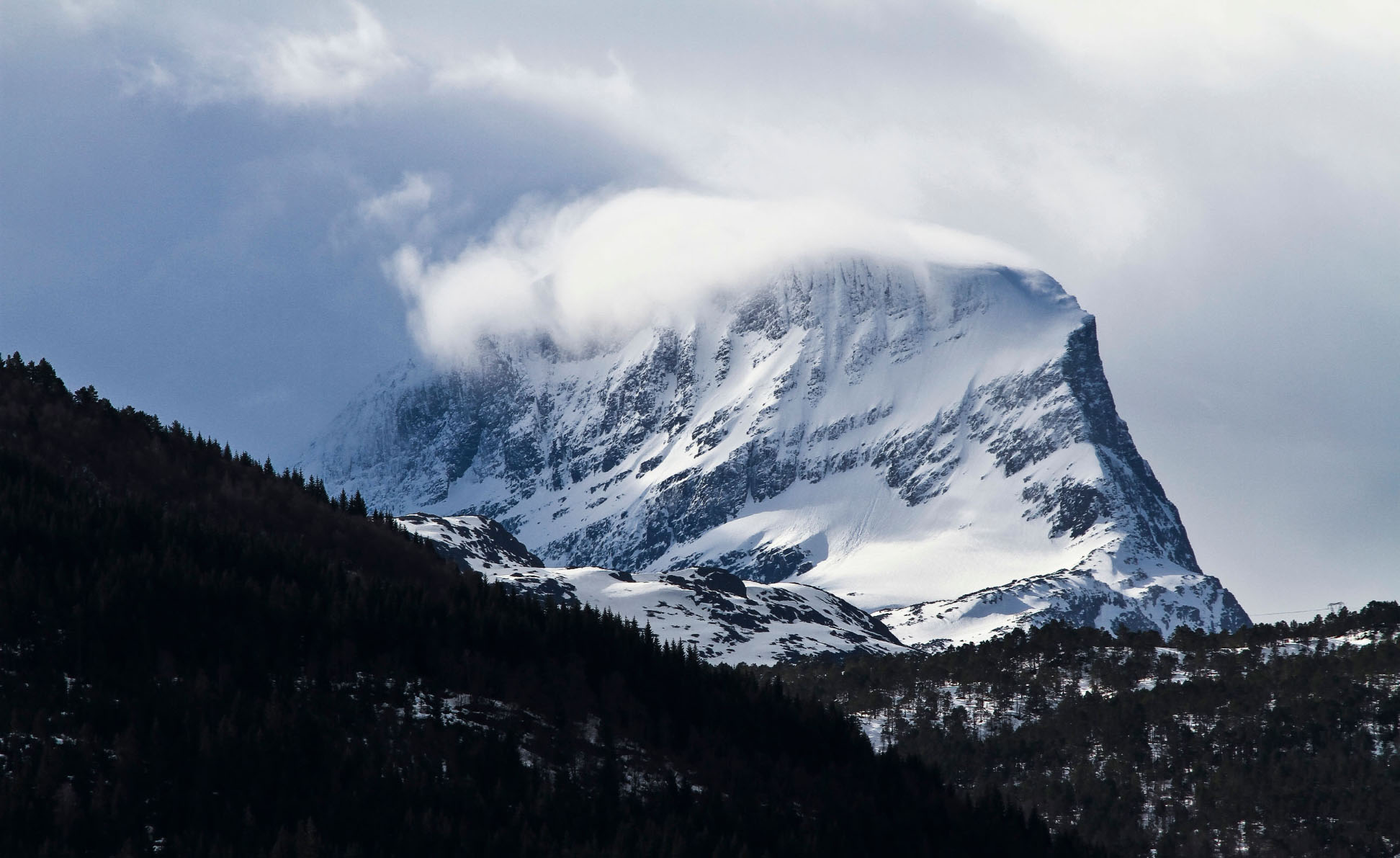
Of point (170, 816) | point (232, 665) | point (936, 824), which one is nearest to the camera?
point (170, 816)

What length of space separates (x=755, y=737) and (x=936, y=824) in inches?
843

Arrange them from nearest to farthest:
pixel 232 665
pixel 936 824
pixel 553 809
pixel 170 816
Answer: pixel 170 816, pixel 553 809, pixel 232 665, pixel 936 824

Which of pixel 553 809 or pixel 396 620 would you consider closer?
pixel 553 809

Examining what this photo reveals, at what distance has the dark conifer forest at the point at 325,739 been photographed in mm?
147250

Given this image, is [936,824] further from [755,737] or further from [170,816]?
[170,816]

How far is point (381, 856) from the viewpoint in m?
149

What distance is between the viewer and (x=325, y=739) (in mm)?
165875

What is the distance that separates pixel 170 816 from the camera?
14462 cm

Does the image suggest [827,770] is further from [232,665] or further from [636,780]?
[232,665]

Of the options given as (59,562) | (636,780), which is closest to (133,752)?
(59,562)

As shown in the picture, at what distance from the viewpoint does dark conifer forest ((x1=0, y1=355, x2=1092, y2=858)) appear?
147250mm

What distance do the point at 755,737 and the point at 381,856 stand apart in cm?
5958

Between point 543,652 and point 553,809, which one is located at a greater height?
point 543,652

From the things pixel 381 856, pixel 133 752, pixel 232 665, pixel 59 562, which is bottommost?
pixel 381 856
